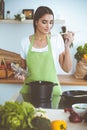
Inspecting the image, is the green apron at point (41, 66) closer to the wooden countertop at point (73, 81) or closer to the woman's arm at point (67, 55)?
the woman's arm at point (67, 55)

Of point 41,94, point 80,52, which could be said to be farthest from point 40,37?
point 80,52

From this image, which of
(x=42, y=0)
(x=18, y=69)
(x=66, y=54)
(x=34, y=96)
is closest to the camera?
(x=34, y=96)

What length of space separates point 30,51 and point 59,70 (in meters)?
1.12

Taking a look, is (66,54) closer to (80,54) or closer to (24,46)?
(24,46)

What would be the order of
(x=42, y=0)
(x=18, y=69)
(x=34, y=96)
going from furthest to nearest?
(x=42, y=0) < (x=18, y=69) < (x=34, y=96)

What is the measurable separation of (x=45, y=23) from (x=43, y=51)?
0.22m

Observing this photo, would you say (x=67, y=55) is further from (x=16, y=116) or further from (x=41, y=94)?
(x=16, y=116)

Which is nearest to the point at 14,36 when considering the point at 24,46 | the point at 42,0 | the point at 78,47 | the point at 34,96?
the point at 42,0

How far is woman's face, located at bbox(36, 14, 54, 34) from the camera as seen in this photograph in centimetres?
210

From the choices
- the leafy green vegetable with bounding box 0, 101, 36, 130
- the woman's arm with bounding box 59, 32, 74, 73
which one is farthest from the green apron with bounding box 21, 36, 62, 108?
the leafy green vegetable with bounding box 0, 101, 36, 130

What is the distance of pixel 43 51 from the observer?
7.27 feet

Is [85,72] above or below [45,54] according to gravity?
below

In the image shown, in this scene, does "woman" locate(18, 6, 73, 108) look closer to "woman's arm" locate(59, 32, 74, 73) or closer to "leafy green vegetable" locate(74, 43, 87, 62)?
"woman's arm" locate(59, 32, 74, 73)

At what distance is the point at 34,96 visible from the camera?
5.35 feet
